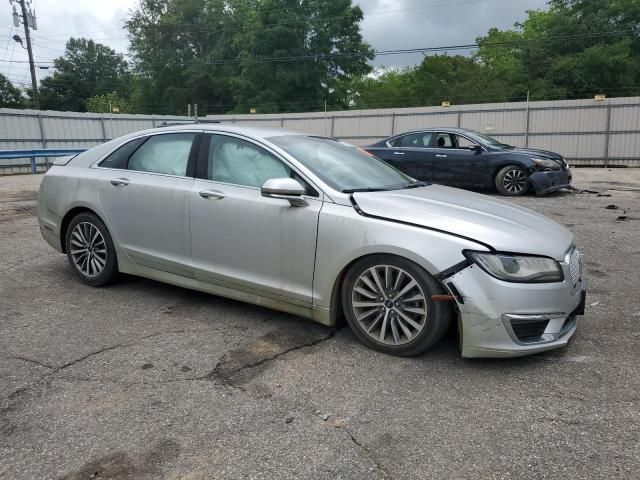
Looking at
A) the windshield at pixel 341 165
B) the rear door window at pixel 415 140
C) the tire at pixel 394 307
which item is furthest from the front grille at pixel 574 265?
the rear door window at pixel 415 140

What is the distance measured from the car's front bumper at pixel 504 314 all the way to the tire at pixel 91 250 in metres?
2.98

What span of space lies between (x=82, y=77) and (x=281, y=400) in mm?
81970

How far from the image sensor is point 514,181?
10430 mm

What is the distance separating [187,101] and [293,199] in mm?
50869

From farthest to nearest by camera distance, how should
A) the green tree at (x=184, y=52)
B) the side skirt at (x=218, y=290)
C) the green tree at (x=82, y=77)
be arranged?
the green tree at (x=82, y=77), the green tree at (x=184, y=52), the side skirt at (x=218, y=290)

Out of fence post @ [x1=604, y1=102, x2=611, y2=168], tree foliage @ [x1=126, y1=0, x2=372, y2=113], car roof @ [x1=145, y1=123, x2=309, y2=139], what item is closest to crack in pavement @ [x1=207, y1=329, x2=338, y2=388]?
car roof @ [x1=145, y1=123, x2=309, y2=139]

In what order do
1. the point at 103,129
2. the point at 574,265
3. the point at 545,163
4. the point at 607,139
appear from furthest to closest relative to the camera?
the point at 103,129
the point at 607,139
the point at 545,163
the point at 574,265

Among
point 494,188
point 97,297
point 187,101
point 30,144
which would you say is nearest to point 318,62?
point 187,101

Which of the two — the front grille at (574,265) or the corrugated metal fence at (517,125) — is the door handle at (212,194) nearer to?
the front grille at (574,265)

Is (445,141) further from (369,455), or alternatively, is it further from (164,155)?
(369,455)

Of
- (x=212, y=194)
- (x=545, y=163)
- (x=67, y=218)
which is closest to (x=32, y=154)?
(x=67, y=218)

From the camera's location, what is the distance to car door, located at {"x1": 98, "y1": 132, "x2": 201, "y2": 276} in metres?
4.09

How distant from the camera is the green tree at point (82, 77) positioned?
2734 inches

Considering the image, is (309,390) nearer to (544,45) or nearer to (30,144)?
(30,144)
